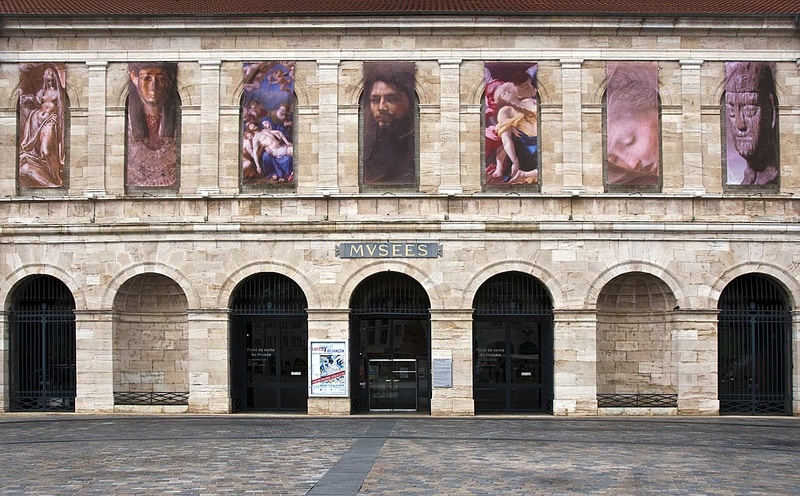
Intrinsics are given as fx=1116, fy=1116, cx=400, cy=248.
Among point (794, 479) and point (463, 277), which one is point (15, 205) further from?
point (794, 479)

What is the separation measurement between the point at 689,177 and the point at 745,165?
1715 mm

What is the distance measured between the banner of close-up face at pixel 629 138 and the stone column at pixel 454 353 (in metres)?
6.03

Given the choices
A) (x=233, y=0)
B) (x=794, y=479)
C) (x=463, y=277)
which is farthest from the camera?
(x=233, y=0)


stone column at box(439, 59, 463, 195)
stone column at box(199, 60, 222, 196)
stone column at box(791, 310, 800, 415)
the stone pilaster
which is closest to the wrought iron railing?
stone column at box(791, 310, 800, 415)

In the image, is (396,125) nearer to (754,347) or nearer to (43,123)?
(43,123)

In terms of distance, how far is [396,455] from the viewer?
76.1 ft

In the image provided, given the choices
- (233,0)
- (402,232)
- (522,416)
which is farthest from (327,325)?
(233,0)

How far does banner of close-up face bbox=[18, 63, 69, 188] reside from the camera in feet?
108

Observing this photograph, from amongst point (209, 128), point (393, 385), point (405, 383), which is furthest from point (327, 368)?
point (209, 128)

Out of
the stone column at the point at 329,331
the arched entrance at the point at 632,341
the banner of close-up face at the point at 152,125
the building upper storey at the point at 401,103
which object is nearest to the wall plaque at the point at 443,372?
the stone column at the point at 329,331

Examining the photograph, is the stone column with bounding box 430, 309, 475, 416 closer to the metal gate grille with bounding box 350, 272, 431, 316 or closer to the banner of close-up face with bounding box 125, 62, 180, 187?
the metal gate grille with bounding box 350, 272, 431, 316

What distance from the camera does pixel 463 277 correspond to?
32.2m

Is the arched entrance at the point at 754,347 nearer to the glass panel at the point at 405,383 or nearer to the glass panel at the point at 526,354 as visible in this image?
the glass panel at the point at 526,354

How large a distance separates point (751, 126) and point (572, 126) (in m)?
5.27
